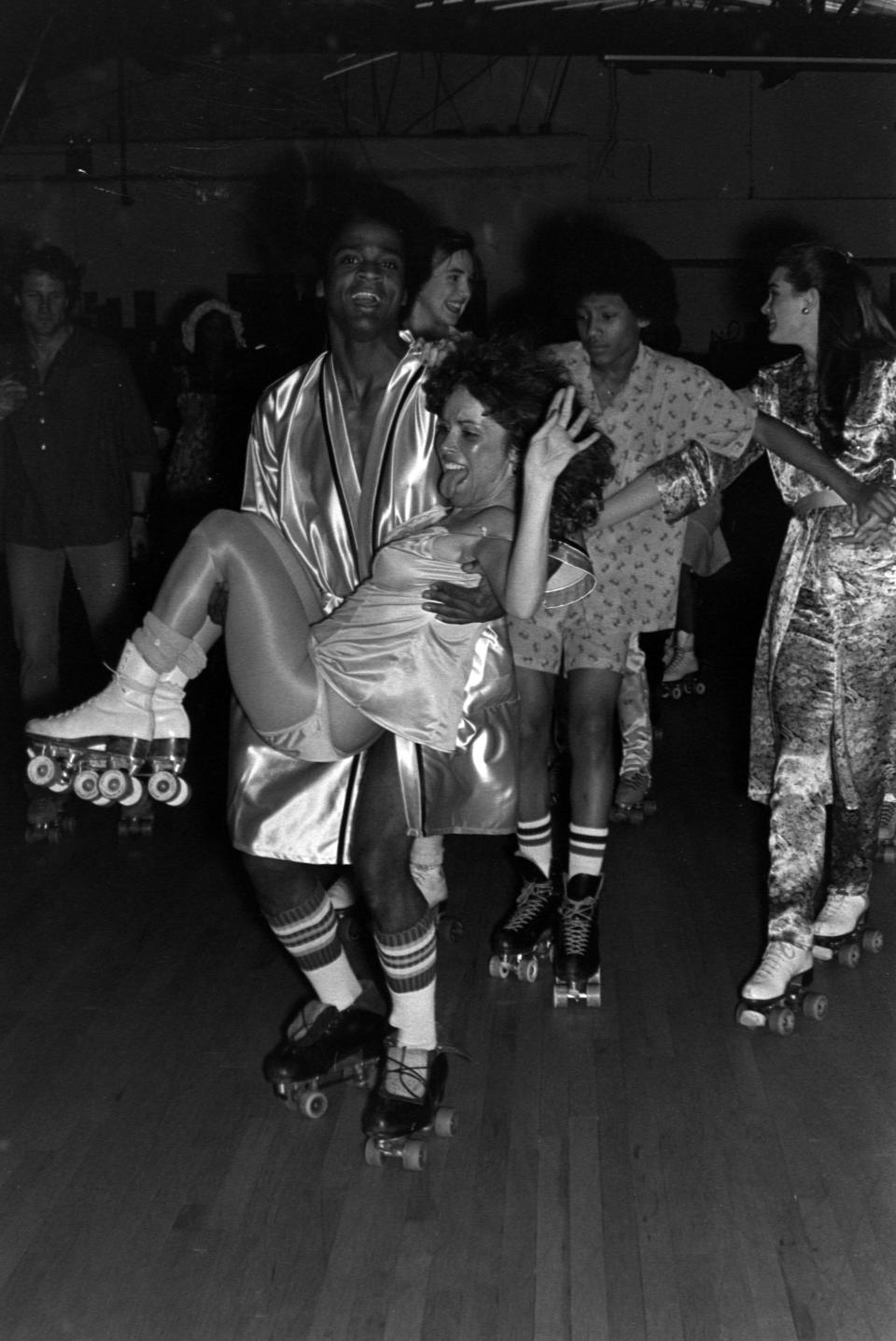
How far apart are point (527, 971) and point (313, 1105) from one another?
31.0 inches

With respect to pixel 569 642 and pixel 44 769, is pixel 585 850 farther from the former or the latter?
pixel 44 769

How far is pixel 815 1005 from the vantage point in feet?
9.93

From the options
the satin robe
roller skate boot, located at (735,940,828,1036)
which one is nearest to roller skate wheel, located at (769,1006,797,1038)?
roller skate boot, located at (735,940,828,1036)

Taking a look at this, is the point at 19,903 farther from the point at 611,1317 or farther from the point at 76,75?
the point at 76,75

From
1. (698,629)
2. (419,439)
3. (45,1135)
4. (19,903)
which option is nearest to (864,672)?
(419,439)

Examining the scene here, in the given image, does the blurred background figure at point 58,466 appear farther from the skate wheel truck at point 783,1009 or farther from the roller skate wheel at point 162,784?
the skate wheel truck at point 783,1009

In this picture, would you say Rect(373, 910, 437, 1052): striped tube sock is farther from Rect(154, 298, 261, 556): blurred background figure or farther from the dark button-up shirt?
Rect(154, 298, 261, 556): blurred background figure

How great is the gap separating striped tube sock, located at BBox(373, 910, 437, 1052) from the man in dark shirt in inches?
77.7

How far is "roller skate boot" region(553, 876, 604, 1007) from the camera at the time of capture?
314 cm

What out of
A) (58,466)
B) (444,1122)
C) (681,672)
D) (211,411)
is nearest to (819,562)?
(444,1122)

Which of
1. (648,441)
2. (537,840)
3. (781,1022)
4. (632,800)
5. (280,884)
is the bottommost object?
(632,800)

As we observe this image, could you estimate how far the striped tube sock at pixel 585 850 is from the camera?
324 centimetres

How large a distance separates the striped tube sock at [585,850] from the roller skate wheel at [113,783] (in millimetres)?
1114

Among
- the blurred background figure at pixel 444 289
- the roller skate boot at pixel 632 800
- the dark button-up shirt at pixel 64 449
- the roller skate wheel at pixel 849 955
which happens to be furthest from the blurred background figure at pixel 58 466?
the roller skate wheel at pixel 849 955
